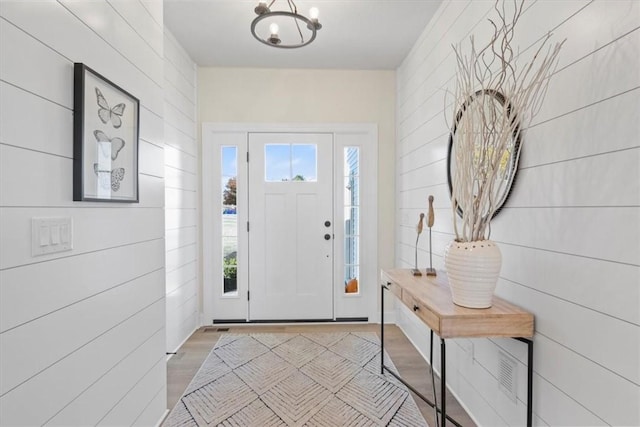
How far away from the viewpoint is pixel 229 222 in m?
3.43

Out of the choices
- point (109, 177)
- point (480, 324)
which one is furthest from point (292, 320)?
point (109, 177)

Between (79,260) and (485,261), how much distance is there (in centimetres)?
155

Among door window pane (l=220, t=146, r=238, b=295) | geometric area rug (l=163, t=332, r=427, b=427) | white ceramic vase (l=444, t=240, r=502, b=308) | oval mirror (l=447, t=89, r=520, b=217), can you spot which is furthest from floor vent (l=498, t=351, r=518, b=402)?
door window pane (l=220, t=146, r=238, b=295)

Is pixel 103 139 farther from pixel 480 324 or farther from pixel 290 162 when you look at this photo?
pixel 290 162

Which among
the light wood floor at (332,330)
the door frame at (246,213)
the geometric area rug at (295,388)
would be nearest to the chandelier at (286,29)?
the door frame at (246,213)

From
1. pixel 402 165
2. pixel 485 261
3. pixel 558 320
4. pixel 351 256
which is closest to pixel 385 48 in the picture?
pixel 402 165

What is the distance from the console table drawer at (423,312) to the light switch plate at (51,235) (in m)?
1.41

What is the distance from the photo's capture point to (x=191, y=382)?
2.27 m

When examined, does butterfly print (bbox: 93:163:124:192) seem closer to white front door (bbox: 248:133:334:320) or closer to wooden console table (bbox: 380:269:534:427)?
wooden console table (bbox: 380:269:534:427)

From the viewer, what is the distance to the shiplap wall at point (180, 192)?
270 cm

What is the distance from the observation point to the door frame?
3.38m

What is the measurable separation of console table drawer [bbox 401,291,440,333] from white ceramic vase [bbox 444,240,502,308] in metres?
0.14

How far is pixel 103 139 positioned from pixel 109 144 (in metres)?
0.04

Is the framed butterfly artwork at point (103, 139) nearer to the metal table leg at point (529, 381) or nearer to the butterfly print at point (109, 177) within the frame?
the butterfly print at point (109, 177)
